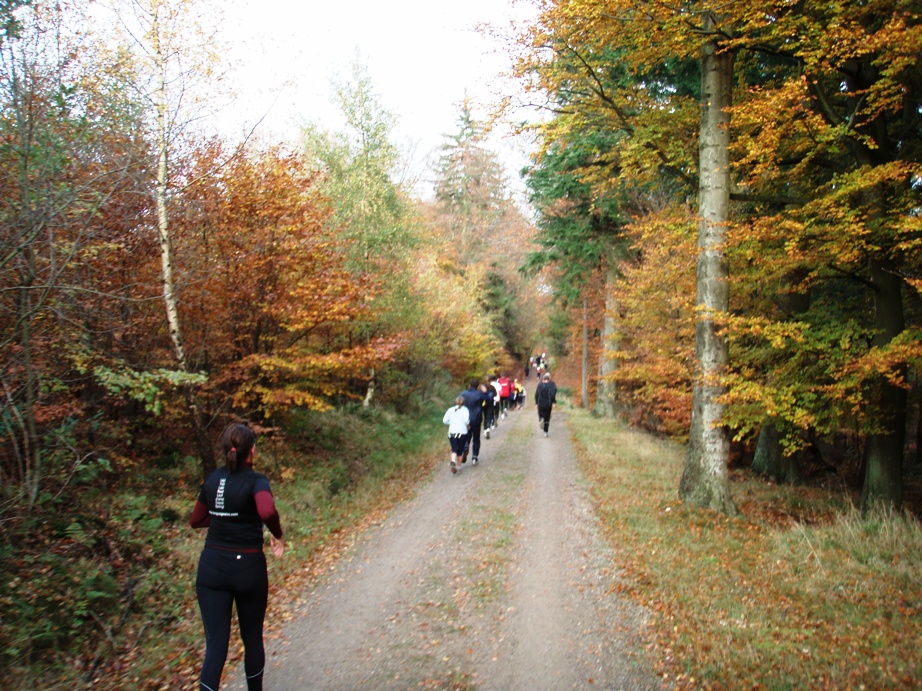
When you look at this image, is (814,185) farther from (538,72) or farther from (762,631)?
(762,631)

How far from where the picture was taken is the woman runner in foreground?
412 cm

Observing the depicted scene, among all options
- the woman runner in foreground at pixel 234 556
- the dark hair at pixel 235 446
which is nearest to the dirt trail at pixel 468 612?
the woman runner in foreground at pixel 234 556

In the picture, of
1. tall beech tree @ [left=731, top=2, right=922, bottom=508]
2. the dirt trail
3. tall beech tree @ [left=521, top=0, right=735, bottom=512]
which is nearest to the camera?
the dirt trail

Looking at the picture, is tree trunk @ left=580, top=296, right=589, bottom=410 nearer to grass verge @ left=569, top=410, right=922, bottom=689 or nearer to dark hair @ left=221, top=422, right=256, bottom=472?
grass verge @ left=569, top=410, right=922, bottom=689

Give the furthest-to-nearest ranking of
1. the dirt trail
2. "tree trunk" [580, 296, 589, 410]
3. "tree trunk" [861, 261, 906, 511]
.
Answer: "tree trunk" [580, 296, 589, 410] → "tree trunk" [861, 261, 906, 511] → the dirt trail

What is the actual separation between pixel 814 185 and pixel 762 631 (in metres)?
8.98

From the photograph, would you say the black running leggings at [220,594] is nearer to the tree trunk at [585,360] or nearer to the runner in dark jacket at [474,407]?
the runner in dark jacket at [474,407]

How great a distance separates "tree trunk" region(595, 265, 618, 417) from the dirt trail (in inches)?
470

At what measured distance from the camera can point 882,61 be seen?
332 inches

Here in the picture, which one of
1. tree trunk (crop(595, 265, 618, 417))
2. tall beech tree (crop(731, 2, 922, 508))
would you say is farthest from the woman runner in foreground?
tree trunk (crop(595, 265, 618, 417))

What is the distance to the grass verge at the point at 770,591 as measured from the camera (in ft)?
15.7

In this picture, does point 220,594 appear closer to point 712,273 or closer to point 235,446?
point 235,446

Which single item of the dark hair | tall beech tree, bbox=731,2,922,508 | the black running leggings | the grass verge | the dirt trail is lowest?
the dirt trail

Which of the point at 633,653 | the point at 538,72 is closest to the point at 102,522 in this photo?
the point at 633,653
